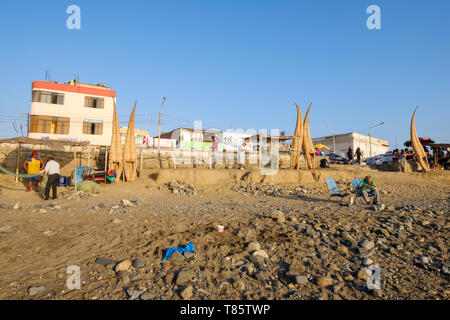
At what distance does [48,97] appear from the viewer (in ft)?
78.2

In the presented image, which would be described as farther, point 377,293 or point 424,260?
point 424,260

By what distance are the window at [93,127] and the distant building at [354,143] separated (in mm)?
31680

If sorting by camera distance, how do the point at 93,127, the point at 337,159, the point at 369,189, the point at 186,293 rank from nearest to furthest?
the point at 186,293 → the point at 369,189 → the point at 337,159 → the point at 93,127

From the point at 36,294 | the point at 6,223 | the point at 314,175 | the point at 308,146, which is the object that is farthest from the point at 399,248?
the point at 308,146

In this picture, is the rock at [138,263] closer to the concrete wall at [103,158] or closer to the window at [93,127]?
the concrete wall at [103,158]

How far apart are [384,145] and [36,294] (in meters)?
52.1

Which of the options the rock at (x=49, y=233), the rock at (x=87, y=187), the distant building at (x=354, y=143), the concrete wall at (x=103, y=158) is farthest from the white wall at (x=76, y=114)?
the distant building at (x=354, y=143)

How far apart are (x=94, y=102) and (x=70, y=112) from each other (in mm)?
2443

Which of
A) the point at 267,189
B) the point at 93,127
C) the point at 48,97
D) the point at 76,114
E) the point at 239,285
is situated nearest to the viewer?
the point at 239,285

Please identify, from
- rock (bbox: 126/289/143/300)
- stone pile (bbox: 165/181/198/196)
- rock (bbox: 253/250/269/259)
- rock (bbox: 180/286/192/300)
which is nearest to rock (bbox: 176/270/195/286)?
rock (bbox: 180/286/192/300)

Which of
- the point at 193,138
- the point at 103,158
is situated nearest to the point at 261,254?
the point at 103,158

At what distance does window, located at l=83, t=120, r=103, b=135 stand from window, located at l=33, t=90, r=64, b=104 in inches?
120

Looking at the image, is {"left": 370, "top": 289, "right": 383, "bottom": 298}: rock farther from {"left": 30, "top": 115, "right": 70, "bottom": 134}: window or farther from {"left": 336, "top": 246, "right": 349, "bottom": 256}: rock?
{"left": 30, "top": 115, "right": 70, "bottom": 134}: window

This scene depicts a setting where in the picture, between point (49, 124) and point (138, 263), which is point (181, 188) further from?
point (49, 124)
